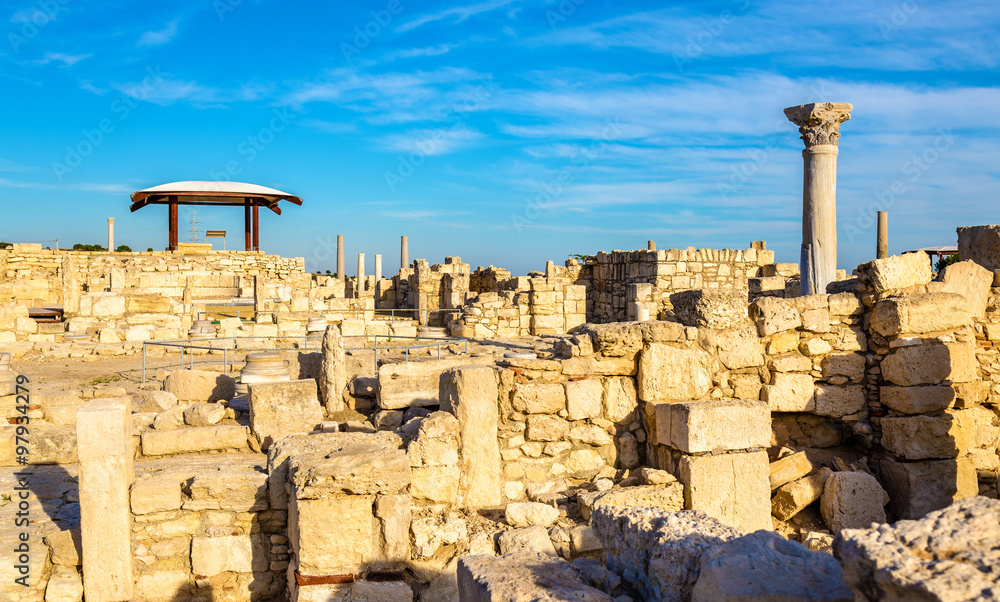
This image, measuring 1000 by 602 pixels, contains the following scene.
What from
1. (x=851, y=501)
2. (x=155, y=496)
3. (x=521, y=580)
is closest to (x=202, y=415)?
(x=155, y=496)

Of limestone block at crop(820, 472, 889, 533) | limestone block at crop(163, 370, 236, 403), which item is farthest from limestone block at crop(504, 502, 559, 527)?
limestone block at crop(163, 370, 236, 403)

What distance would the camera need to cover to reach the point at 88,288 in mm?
20500

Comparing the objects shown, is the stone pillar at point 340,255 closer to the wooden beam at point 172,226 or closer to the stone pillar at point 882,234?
the wooden beam at point 172,226

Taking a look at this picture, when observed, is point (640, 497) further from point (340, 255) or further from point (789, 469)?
point (340, 255)

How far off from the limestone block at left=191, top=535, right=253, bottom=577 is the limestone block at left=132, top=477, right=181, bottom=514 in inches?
11.4

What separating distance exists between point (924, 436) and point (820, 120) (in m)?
6.99

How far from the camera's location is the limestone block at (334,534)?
392cm

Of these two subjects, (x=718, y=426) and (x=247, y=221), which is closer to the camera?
(x=718, y=426)

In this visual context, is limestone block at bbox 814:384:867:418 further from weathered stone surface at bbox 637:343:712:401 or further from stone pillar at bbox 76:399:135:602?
stone pillar at bbox 76:399:135:602

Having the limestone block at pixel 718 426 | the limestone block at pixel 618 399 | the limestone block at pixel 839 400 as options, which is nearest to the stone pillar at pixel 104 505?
the limestone block at pixel 618 399

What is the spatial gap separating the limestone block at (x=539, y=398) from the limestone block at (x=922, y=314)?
2786mm

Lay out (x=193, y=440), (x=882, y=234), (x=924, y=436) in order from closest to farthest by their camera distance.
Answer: (x=924, y=436) → (x=193, y=440) → (x=882, y=234)

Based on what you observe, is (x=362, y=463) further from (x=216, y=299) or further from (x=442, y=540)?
(x=216, y=299)

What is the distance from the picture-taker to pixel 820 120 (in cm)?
1091
